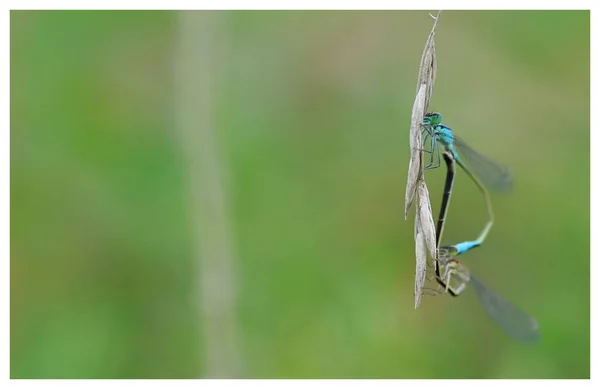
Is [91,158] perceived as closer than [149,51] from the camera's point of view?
Yes

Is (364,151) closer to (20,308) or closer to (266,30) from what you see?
(266,30)

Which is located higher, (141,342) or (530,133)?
(530,133)

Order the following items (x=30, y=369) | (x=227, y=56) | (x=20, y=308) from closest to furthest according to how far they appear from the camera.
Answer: (x=30, y=369), (x=20, y=308), (x=227, y=56)

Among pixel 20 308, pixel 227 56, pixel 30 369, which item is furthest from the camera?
pixel 227 56

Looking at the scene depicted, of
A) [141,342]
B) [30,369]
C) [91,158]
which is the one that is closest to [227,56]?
[91,158]

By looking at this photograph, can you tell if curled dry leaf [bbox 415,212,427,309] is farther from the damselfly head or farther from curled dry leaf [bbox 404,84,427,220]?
the damselfly head

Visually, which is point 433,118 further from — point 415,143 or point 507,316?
point 507,316

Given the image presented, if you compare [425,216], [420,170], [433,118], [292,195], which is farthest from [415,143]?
[292,195]

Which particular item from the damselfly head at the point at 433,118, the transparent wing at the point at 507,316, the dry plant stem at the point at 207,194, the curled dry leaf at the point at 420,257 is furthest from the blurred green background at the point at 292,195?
the curled dry leaf at the point at 420,257

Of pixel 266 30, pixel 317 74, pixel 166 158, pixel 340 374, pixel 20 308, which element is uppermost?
pixel 266 30
